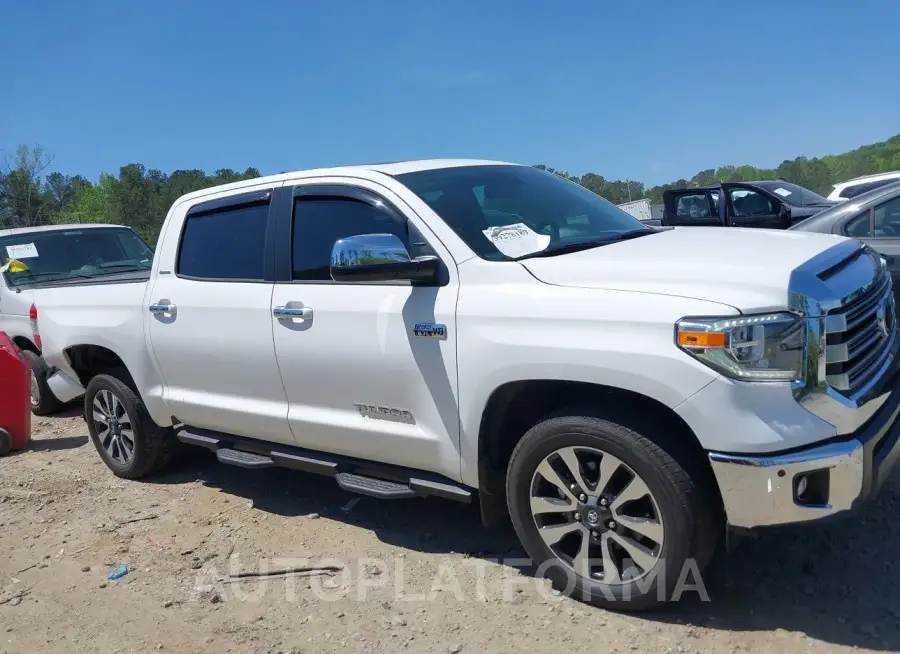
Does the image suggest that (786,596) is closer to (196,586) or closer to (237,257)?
(196,586)

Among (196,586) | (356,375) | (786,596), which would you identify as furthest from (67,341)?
(786,596)

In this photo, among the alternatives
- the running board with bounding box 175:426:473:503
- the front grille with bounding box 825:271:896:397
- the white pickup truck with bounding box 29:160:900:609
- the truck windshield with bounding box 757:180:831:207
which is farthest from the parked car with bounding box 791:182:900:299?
the truck windshield with bounding box 757:180:831:207

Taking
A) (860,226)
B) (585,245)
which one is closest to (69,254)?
(585,245)

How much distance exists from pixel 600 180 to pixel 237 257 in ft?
52.3

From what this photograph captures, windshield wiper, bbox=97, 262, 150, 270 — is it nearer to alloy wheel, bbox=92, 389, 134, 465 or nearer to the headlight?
alloy wheel, bbox=92, 389, 134, 465

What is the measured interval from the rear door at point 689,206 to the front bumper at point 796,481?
869 centimetres

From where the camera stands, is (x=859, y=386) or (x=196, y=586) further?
(x=196, y=586)

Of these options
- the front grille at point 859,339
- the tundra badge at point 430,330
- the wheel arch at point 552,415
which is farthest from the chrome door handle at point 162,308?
the front grille at point 859,339

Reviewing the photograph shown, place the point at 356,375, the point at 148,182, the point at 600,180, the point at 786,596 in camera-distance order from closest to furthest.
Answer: the point at 786,596, the point at 356,375, the point at 600,180, the point at 148,182

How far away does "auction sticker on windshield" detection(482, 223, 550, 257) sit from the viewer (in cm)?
358

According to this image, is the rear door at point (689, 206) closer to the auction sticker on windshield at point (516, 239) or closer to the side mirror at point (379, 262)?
the auction sticker on windshield at point (516, 239)

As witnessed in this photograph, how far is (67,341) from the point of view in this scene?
225 inches

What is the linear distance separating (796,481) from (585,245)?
1455 mm

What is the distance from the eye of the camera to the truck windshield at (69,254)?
8.12 m
